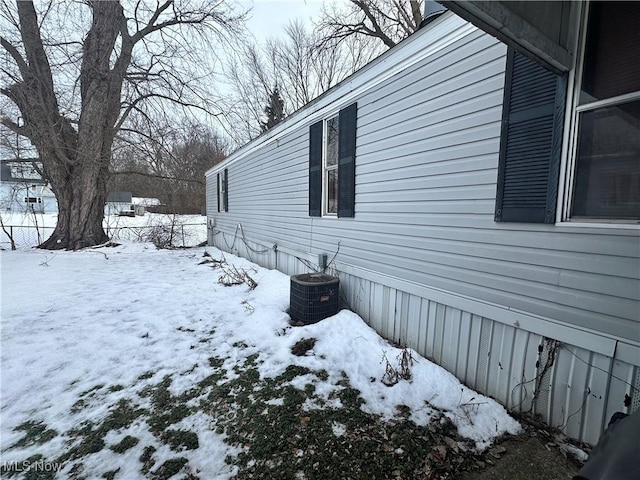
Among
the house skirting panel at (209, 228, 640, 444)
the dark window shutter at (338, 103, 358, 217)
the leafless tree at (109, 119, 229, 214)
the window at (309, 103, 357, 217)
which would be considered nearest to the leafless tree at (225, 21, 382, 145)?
the leafless tree at (109, 119, 229, 214)

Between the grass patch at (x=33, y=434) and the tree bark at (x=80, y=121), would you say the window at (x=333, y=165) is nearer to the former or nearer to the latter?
the grass patch at (x=33, y=434)

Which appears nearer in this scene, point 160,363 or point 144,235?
point 160,363

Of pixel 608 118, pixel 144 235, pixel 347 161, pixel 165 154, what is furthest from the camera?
pixel 144 235

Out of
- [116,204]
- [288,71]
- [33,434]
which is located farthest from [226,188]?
[288,71]

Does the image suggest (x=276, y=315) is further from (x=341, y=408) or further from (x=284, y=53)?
(x=284, y=53)

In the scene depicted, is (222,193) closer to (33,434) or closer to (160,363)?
(160,363)

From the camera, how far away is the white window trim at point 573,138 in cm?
174

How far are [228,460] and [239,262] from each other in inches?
256

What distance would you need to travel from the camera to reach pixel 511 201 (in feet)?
7.02

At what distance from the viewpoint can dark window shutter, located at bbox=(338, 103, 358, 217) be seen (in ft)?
12.8

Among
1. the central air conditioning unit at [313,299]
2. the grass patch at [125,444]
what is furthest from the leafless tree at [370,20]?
the grass patch at [125,444]

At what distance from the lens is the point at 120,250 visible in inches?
410

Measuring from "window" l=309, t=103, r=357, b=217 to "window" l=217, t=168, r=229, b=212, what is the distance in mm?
6392

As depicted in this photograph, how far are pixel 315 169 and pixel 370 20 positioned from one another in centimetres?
1029
